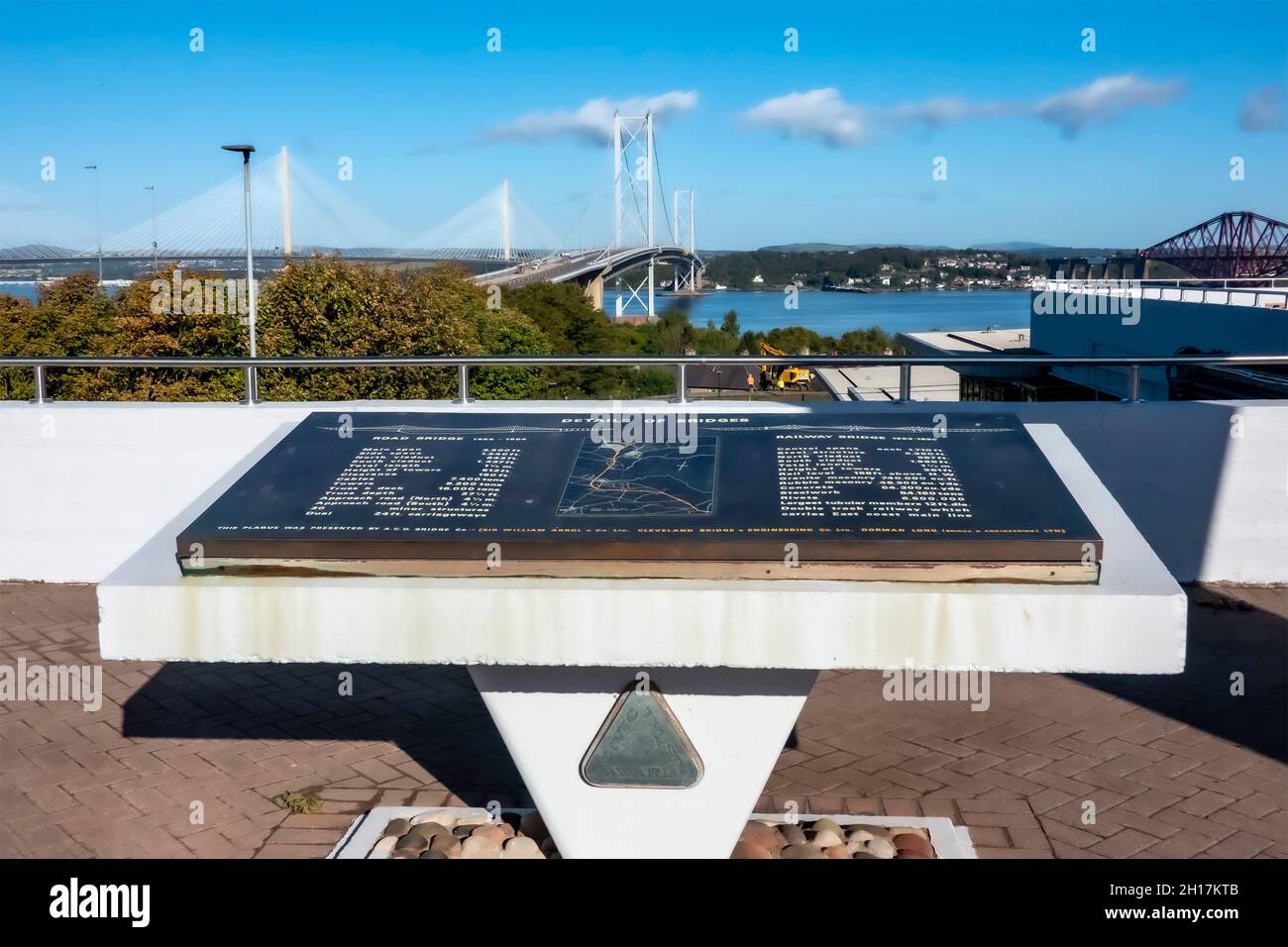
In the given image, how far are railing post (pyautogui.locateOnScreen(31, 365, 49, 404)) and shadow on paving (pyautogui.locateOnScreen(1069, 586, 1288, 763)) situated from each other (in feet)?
16.0

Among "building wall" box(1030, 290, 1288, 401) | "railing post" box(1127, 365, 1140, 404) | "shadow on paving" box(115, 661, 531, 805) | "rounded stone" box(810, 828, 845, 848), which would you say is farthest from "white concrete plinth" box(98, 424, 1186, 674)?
"building wall" box(1030, 290, 1288, 401)

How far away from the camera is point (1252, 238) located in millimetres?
62062

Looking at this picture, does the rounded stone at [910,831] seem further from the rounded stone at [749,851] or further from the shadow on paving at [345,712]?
the shadow on paving at [345,712]

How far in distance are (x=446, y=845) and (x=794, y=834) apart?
0.94 m

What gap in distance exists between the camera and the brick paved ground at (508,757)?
331cm

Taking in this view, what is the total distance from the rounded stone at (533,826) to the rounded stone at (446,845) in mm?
197

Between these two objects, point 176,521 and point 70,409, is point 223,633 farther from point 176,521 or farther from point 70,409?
point 70,409

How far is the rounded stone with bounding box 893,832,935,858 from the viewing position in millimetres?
3113

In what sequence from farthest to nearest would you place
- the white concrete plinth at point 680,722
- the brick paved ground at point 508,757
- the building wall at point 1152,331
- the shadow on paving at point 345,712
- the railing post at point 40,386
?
the building wall at point 1152,331, the railing post at point 40,386, the shadow on paving at point 345,712, the brick paved ground at point 508,757, the white concrete plinth at point 680,722

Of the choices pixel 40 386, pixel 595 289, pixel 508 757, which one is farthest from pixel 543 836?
pixel 595 289

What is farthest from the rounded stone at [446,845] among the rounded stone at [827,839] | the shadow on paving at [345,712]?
the rounded stone at [827,839]

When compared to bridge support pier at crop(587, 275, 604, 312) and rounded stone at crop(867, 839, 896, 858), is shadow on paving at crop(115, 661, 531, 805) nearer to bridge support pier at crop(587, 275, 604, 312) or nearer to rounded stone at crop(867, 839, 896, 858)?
rounded stone at crop(867, 839, 896, 858)

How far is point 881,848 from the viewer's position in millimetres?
3117
